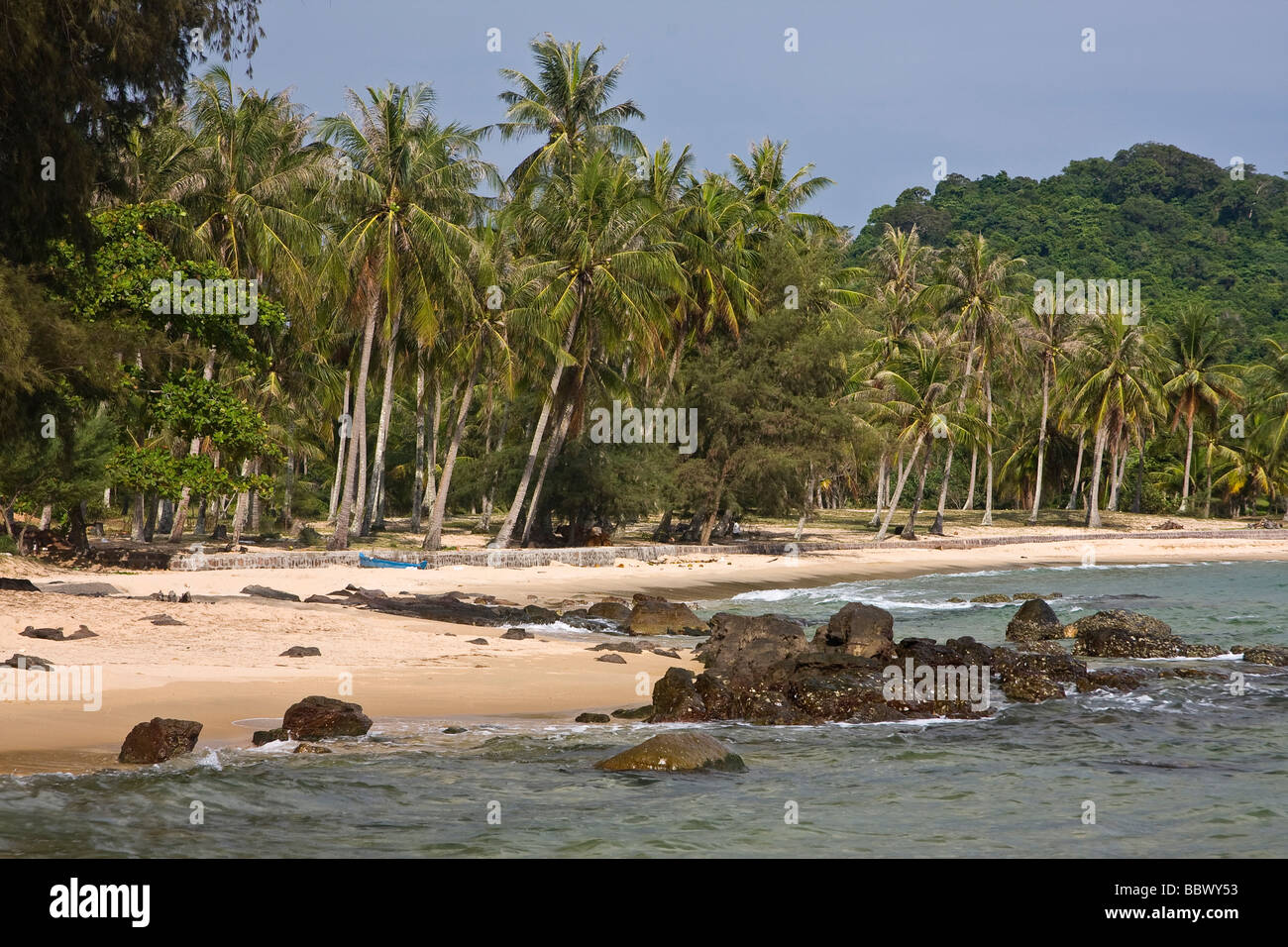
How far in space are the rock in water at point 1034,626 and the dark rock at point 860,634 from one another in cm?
458

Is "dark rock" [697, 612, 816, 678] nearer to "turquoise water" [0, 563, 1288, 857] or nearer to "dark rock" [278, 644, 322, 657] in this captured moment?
"turquoise water" [0, 563, 1288, 857]

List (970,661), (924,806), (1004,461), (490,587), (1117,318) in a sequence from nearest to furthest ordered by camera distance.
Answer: (924,806), (970,661), (490,587), (1117,318), (1004,461)

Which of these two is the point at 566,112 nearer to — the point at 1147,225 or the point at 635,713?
the point at 635,713

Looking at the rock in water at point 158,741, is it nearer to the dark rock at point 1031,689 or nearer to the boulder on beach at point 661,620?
the dark rock at point 1031,689

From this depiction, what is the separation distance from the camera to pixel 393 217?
96.2ft

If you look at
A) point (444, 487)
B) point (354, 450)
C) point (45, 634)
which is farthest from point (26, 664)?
point (444, 487)

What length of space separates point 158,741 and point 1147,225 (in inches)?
3869

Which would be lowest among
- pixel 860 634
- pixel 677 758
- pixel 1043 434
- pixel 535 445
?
pixel 677 758

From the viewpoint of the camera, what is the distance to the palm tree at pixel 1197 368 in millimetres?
57031
